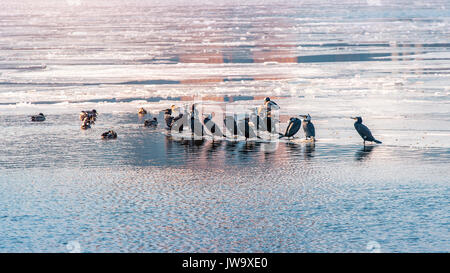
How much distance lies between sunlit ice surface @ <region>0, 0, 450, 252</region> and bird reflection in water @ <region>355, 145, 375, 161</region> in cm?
6

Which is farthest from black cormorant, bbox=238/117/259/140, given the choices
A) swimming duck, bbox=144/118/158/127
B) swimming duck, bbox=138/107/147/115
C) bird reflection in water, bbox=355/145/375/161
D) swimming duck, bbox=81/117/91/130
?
swimming duck, bbox=81/117/91/130

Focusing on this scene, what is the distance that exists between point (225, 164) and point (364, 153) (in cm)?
303

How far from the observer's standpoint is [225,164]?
15305 millimetres

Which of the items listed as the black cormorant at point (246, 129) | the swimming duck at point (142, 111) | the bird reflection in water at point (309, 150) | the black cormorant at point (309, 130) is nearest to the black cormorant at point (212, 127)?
the black cormorant at point (246, 129)

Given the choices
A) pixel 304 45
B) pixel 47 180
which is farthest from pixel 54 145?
pixel 304 45

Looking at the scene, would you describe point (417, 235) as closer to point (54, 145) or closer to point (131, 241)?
point (131, 241)

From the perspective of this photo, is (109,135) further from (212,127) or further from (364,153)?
(364,153)

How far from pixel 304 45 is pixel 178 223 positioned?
37.6m

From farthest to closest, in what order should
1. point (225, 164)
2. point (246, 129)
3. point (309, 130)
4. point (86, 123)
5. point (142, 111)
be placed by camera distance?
point (142, 111) → point (86, 123) → point (246, 129) → point (309, 130) → point (225, 164)

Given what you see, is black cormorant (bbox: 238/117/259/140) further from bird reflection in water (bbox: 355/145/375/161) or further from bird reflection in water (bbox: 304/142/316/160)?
bird reflection in water (bbox: 355/145/375/161)

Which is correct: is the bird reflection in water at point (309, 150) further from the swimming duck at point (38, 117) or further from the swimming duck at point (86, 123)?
the swimming duck at point (38, 117)

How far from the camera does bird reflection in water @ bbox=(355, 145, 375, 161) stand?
51.4ft

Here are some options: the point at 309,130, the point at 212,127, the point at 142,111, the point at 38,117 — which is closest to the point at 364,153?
the point at 309,130
